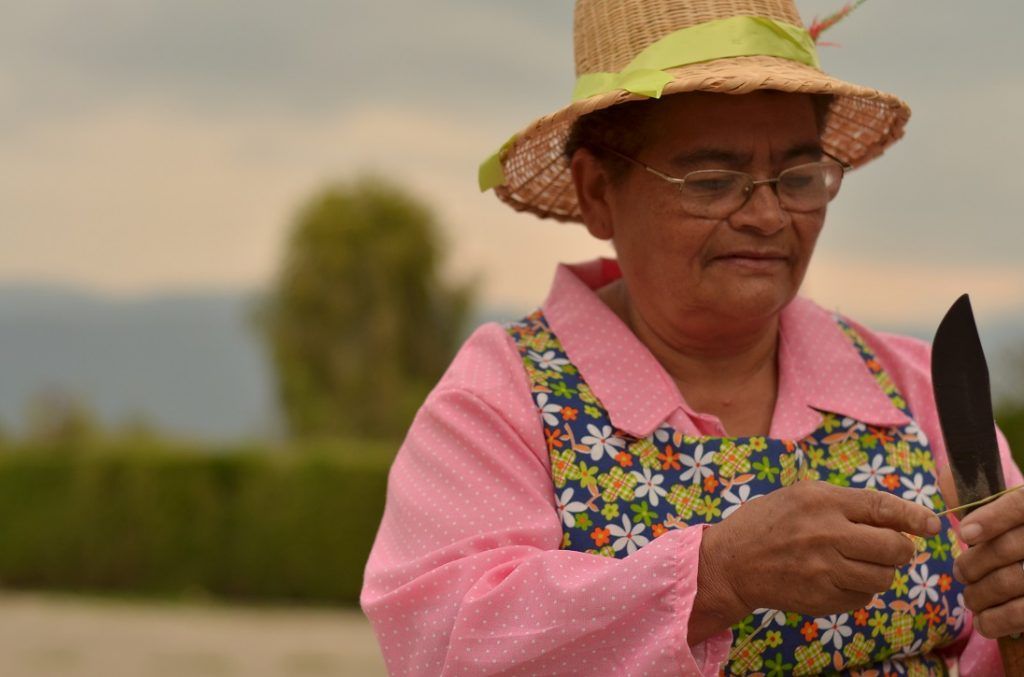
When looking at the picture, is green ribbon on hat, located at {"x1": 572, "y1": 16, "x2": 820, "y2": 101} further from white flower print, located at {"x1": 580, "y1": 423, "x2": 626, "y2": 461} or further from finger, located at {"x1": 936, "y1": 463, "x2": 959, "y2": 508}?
finger, located at {"x1": 936, "y1": 463, "x2": 959, "y2": 508}

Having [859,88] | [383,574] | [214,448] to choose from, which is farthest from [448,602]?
[214,448]

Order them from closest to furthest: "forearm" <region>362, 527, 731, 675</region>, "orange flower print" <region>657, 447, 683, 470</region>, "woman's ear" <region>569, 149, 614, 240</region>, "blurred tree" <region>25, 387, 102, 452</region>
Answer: "forearm" <region>362, 527, 731, 675</region>, "orange flower print" <region>657, 447, 683, 470</region>, "woman's ear" <region>569, 149, 614, 240</region>, "blurred tree" <region>25, 387, 102, 452</region>

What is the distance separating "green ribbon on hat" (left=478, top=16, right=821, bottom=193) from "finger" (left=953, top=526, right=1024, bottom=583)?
944 mm

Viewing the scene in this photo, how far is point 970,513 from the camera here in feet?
7.10

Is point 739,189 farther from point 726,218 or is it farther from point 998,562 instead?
point 998,562

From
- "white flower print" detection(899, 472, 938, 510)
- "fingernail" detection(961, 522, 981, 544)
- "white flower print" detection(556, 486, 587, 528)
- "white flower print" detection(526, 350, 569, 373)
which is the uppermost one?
"white flower print" detection(526, 350, 569, 373)

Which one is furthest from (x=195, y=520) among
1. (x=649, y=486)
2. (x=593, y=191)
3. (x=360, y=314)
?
(x=649, y=486)

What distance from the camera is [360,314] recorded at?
58.5 feet

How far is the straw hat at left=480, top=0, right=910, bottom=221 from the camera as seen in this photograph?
2.43 meters

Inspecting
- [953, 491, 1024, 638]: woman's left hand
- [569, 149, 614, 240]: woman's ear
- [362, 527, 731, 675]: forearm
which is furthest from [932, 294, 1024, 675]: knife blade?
[569, 149, 614, 240]: woman's ear

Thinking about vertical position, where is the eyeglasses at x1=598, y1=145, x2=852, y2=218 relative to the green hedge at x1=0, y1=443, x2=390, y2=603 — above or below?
above

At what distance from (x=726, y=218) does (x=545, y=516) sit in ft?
1.97

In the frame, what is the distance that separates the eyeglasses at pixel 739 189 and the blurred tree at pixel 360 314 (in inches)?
561

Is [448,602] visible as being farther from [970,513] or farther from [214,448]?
[214,448]
